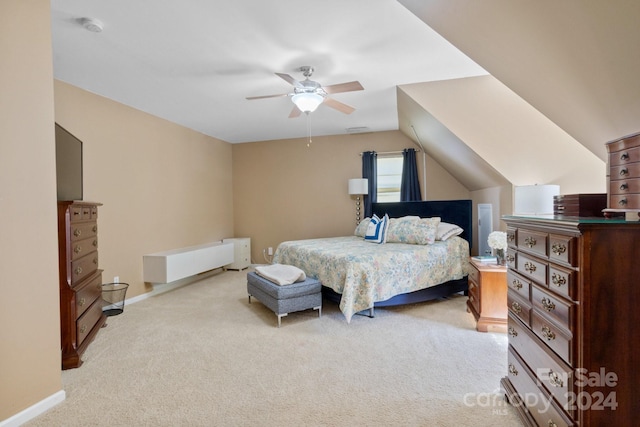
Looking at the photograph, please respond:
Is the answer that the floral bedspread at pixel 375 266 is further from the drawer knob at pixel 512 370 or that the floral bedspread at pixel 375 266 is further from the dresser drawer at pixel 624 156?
the dresser drawer at pixel 624 156

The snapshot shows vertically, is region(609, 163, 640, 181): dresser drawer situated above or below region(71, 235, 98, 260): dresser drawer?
above

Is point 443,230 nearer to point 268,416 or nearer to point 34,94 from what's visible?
point 268,416

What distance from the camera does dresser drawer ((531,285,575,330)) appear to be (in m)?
1.27

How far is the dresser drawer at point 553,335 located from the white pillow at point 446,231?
2650 millimetres

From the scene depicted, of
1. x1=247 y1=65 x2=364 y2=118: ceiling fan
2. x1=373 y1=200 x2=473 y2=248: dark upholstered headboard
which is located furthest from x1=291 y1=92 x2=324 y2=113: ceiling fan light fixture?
x1=373 y1=200 x2=473 y2=248: dark upholstered headboard

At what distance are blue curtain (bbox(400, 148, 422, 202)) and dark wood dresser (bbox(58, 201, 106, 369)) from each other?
4466 mm

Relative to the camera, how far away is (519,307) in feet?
5.65

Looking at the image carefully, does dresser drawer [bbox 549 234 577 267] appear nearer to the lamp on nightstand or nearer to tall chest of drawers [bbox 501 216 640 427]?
tall chest of drawers [bbox 501 216 640 427]

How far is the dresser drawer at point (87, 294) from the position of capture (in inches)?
97.4

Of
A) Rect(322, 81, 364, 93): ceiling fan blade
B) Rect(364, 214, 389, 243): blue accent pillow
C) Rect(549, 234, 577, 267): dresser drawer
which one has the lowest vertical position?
Rect(364, 214, 389, 243): blue accent pillow

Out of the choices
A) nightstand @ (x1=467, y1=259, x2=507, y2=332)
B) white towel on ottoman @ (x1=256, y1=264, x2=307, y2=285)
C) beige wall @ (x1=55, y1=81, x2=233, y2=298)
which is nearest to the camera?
nightstand @ (x1=467, y1=259, x2=507, y2=332)

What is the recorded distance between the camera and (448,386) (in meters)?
2.05

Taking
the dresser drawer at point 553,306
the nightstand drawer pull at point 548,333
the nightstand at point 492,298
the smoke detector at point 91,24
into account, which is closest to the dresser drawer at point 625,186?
the dresser drawer at point 553,306

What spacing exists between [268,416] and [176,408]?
0.58 meters
